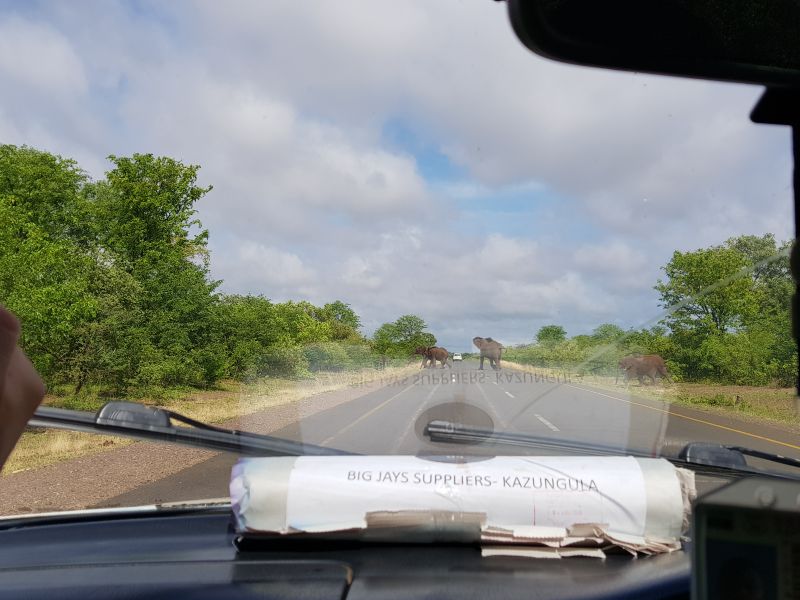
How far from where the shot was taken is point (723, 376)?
275 cm

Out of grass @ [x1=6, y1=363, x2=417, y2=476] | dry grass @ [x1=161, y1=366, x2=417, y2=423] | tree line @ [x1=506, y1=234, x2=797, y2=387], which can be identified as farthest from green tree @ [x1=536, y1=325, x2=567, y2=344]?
dry grass @ [x1=161, y1=366, x2=417, y2=423]

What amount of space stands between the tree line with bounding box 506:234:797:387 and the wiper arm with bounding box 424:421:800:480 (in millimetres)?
359

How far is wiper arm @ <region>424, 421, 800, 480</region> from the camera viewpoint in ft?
9.94

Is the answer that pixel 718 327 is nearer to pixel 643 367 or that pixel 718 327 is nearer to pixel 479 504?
pixel 643 367

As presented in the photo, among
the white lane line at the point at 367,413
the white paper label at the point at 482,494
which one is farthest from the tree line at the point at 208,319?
the white paper label at the point at 482,494

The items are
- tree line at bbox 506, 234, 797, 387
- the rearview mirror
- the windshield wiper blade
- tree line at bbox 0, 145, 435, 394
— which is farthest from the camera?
tree line at bbox 0, 145, 435, 394

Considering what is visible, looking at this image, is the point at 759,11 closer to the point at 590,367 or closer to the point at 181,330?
the point at 590,367

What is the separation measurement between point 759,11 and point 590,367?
7.18 feet

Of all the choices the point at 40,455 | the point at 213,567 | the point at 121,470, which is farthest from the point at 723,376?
the point at 40,455

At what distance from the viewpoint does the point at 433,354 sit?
414 cm

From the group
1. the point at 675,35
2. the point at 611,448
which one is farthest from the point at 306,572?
the point at 675,35

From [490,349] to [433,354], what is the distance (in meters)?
0.46

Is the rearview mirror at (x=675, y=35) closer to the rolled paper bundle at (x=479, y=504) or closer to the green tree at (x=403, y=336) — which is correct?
the rolled paper bundle at (x=479, y=504)

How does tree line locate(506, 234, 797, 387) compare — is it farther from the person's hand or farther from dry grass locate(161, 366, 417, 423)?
dry grass locate(161, 366, 417, 423)
